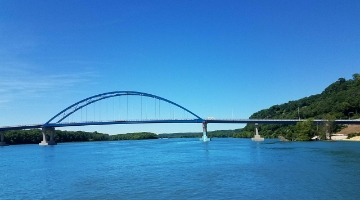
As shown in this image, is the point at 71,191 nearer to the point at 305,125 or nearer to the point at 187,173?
the point at 187,173

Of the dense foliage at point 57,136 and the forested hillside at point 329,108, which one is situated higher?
the forested hillside at point 329,108

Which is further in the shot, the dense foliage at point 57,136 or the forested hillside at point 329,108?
the dense foliage at point 57,136

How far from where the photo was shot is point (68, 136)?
4934 inches

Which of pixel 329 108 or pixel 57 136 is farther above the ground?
pixel 329 108

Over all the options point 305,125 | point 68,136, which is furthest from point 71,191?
point 68,136

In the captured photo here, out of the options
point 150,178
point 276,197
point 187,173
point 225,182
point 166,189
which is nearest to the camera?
point 276,197

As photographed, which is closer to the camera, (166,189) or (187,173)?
(166,189)

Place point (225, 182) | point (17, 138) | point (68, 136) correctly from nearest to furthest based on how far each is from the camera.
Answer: point (225, 182) → point (17, 138) → point (68, 136)

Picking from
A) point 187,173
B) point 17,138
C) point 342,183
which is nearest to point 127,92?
point 17,138

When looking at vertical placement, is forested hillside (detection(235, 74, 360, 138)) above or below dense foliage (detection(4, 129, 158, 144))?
above

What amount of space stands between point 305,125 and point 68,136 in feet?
299

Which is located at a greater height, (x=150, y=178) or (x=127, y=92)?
→ (x=127, y=92)

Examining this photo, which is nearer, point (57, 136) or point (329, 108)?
point (329, 108)

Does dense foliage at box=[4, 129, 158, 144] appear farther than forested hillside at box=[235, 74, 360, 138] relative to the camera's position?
Yes
